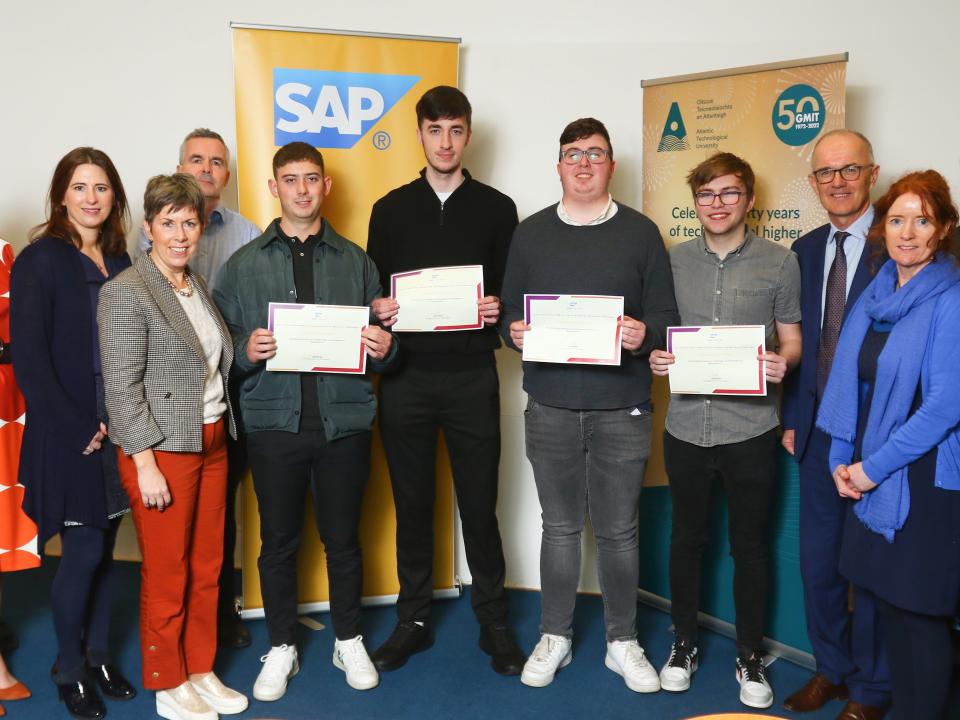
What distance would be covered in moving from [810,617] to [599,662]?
845 mm

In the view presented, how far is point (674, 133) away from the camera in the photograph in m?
3.81

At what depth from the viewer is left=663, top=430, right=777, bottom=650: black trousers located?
293 centimetres

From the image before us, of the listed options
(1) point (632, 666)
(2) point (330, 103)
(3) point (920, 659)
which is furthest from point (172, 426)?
(3) point (920, 659)

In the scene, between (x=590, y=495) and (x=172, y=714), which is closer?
(x=172, y=714)

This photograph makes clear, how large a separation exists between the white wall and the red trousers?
174 centimetres

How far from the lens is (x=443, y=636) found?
362 centimetres

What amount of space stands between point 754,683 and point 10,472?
282 cm

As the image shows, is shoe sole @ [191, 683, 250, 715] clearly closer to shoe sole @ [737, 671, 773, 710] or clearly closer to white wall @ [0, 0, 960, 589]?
white wall @ [0, 0, 960, 589]

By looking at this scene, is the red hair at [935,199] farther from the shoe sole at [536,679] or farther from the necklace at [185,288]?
the necklace at [185,288]

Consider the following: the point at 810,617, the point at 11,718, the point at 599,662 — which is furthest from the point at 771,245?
the point at 11,718

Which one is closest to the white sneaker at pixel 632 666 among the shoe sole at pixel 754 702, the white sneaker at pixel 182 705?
the shoe sole at pixel 754 702

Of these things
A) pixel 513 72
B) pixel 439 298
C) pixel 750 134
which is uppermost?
pixel 513 72

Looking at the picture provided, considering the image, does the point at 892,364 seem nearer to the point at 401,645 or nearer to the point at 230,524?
the point at 401,645

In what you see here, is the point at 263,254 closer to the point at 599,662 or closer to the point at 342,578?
the point at 342,578
